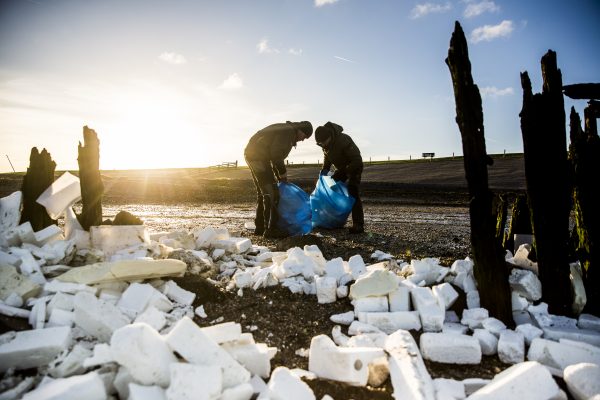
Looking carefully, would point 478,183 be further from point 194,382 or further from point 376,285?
point 194,382

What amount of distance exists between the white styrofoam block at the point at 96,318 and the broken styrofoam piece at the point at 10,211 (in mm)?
2103

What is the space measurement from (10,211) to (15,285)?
1.54 meters

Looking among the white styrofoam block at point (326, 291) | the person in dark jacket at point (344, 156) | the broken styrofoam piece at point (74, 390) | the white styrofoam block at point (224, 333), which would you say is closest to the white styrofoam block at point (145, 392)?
the broken styrofoam piece at point (74, 390)

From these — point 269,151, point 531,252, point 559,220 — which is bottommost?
point 531,252

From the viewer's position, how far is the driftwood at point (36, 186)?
4.30 m

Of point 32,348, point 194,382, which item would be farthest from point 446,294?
point 32,348

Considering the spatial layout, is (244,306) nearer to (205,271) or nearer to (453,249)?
(205,271)

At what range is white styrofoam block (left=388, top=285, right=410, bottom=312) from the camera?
303cm

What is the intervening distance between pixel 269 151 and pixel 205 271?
2.82 metres

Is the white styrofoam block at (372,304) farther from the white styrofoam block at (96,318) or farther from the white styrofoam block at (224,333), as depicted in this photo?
the white styrofoam block at (96,318)

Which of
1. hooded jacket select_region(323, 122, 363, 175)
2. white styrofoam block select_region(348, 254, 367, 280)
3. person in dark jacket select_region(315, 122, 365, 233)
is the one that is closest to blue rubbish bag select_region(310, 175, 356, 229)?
person in dark jacket select_region(315, 122, 365, 233)

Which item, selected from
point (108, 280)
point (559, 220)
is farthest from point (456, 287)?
point (108, 280)

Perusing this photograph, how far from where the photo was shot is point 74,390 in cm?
180

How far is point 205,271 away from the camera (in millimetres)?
3994
